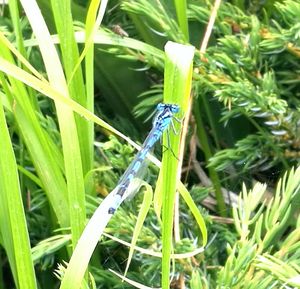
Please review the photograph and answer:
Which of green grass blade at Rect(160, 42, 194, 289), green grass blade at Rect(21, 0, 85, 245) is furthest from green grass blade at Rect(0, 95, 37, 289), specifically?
green grass blade at Rect(160, 42, 194, 289)

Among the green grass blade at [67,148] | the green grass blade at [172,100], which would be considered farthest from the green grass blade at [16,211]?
the green grass blade at [172,100]

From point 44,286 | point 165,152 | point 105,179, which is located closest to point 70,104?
point 165,152

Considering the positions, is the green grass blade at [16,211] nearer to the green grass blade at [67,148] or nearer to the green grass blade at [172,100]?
the green grass blade at [67,148]

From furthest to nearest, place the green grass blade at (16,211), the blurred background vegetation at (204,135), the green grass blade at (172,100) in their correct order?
the blurred background vegetation at (204,135)
the green grass blade at (16,211)
the green grass blade at (172,100)

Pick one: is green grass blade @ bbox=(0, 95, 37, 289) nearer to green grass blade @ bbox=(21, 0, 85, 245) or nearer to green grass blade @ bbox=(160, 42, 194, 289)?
green grass blade @ bbox=(21, 0, 85, 245)

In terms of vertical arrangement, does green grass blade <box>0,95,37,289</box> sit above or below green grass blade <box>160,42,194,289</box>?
below

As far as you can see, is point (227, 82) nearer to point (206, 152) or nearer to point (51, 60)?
point (206, 152)

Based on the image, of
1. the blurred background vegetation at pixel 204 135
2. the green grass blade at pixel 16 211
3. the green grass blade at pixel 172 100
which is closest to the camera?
the green grass blade at pixel 172 100

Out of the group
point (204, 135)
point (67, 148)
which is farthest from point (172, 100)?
point (204, 135)
